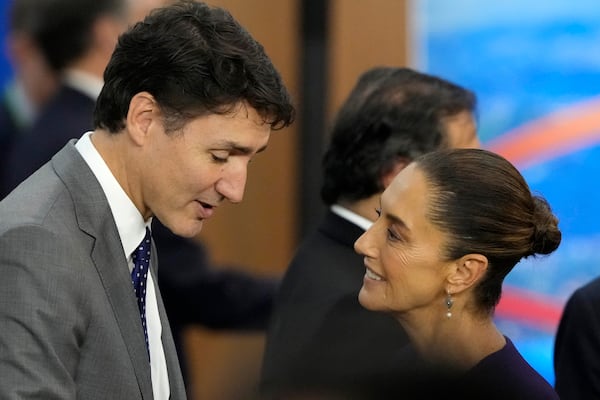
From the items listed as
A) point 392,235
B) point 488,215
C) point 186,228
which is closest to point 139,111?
point 186,228

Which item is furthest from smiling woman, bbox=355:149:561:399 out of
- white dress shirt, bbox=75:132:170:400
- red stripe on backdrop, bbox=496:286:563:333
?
red stripe on backdrop, bbox=496:286:563:333

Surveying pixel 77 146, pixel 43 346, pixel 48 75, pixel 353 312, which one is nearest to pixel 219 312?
pixel 48 75

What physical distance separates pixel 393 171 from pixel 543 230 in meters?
0.63

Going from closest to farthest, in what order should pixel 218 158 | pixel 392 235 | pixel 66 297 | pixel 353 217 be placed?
pixel 66 297
pixel 218 158
pixel 392 235
pixel 353 217

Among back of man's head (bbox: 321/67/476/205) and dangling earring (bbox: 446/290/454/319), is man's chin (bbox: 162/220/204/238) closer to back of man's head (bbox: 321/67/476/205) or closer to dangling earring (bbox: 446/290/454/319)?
dangling earring (bbox: 446/290/454/319)

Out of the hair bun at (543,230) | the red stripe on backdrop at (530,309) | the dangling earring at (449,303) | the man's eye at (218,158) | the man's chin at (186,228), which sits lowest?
the red stripe on backdrop at (530,309)

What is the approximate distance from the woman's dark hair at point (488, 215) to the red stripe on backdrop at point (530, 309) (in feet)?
8.38

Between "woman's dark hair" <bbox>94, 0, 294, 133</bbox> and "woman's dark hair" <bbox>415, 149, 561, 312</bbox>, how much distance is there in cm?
36

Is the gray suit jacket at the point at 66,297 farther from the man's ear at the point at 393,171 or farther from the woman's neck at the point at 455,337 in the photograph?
the man's ear at the point at 393,171

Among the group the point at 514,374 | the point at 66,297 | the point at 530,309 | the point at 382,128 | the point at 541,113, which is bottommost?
the point at 530,309

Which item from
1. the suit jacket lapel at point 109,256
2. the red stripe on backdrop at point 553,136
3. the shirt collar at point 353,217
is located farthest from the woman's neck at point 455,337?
the red stripe on backdrop at point 553,136

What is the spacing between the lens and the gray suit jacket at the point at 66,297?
79.6 inches

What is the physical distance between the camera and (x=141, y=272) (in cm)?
238

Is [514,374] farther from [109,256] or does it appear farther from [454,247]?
[109,256]
